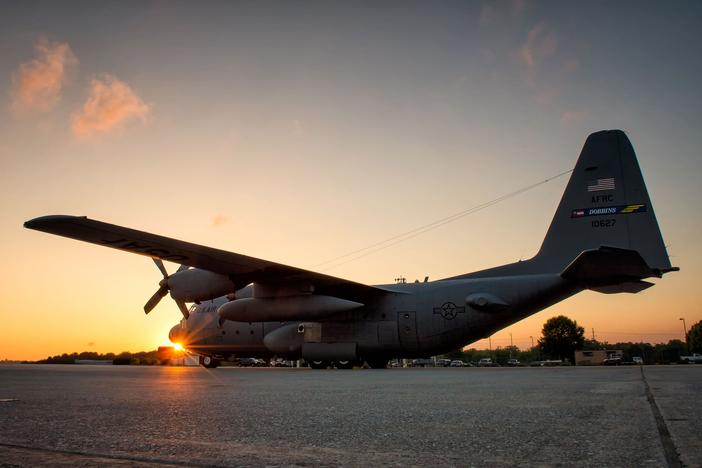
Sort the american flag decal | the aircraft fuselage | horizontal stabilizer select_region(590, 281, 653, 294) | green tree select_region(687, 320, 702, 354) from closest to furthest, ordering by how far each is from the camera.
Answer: horizontal stabilizer select_region(590, 281, 653, 294)
the american flag decal
the aircraft fuselage
green tree select_region(687, 320, 702, 354)

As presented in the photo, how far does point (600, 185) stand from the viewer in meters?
18.4

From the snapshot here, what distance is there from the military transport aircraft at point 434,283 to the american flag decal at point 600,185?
4 cm

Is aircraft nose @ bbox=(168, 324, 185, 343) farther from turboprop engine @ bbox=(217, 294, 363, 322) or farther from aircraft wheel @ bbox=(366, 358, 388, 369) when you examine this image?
aircraft wheel @ bbox=(366, 358, 388, 369)

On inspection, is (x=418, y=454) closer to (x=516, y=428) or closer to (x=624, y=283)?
(x=516, y=428)

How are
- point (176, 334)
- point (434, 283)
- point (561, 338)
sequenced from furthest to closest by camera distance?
point (561, 338)
point (176, 334)
point (434, 283)

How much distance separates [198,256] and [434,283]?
9288mm

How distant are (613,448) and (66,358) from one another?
91.8 metres

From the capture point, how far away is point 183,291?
1977 centimetres

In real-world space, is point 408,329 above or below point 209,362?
above

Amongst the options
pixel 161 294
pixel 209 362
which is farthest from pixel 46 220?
pixel 209 362

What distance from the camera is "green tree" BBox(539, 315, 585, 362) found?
90.4 m

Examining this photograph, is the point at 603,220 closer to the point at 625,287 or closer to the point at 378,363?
the point at 625,287

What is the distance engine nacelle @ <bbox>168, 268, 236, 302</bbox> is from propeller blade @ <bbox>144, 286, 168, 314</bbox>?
108 centimetres

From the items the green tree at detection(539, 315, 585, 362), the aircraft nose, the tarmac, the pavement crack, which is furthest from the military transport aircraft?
the green tree at detection(539, 315, 585, 362)
